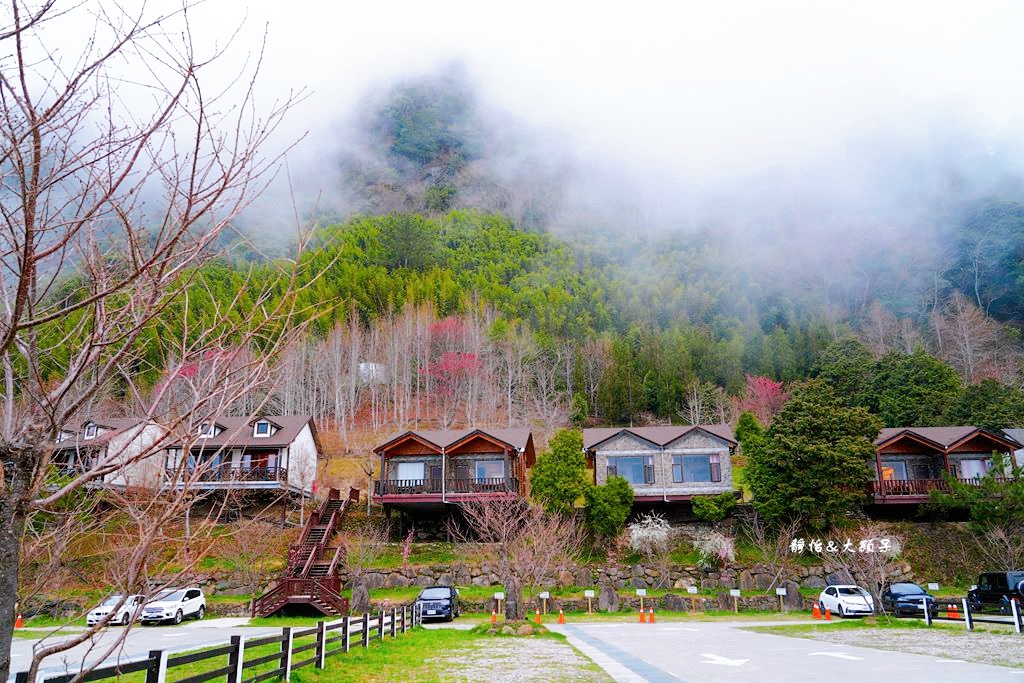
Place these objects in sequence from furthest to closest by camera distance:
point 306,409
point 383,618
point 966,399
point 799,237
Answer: point 799,237
point 306,409
point 966,399
point 383,618

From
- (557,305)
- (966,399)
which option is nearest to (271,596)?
(966,399)

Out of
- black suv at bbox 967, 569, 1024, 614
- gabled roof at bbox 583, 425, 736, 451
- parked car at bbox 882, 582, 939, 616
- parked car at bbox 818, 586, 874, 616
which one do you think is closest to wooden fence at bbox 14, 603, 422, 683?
parked car at bbox 818, 586, 874, 616

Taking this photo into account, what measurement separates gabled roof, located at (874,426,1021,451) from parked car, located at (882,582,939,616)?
1215 cm

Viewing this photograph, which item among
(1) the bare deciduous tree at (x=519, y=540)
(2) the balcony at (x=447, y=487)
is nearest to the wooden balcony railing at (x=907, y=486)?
(1) the bare deciduous tree at (x=519, y=540)

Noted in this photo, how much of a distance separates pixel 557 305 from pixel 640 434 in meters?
50.7

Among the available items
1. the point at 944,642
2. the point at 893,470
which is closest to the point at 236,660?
the point at 944,642

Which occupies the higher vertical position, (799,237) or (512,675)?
(799,237)

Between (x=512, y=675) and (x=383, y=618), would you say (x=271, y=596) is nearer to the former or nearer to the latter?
(x=383, y=618)

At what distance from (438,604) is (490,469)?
11.7 metres

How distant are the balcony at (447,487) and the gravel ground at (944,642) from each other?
17.3m

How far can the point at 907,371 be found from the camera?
5100cm

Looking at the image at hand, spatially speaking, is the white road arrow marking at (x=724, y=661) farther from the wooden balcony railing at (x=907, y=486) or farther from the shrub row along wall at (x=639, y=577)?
the wooden balcony railing at (x=907, y=486)

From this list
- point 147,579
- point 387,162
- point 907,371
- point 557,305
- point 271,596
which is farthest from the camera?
point 387,162

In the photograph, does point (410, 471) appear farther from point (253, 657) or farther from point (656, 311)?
point (656, 311)
